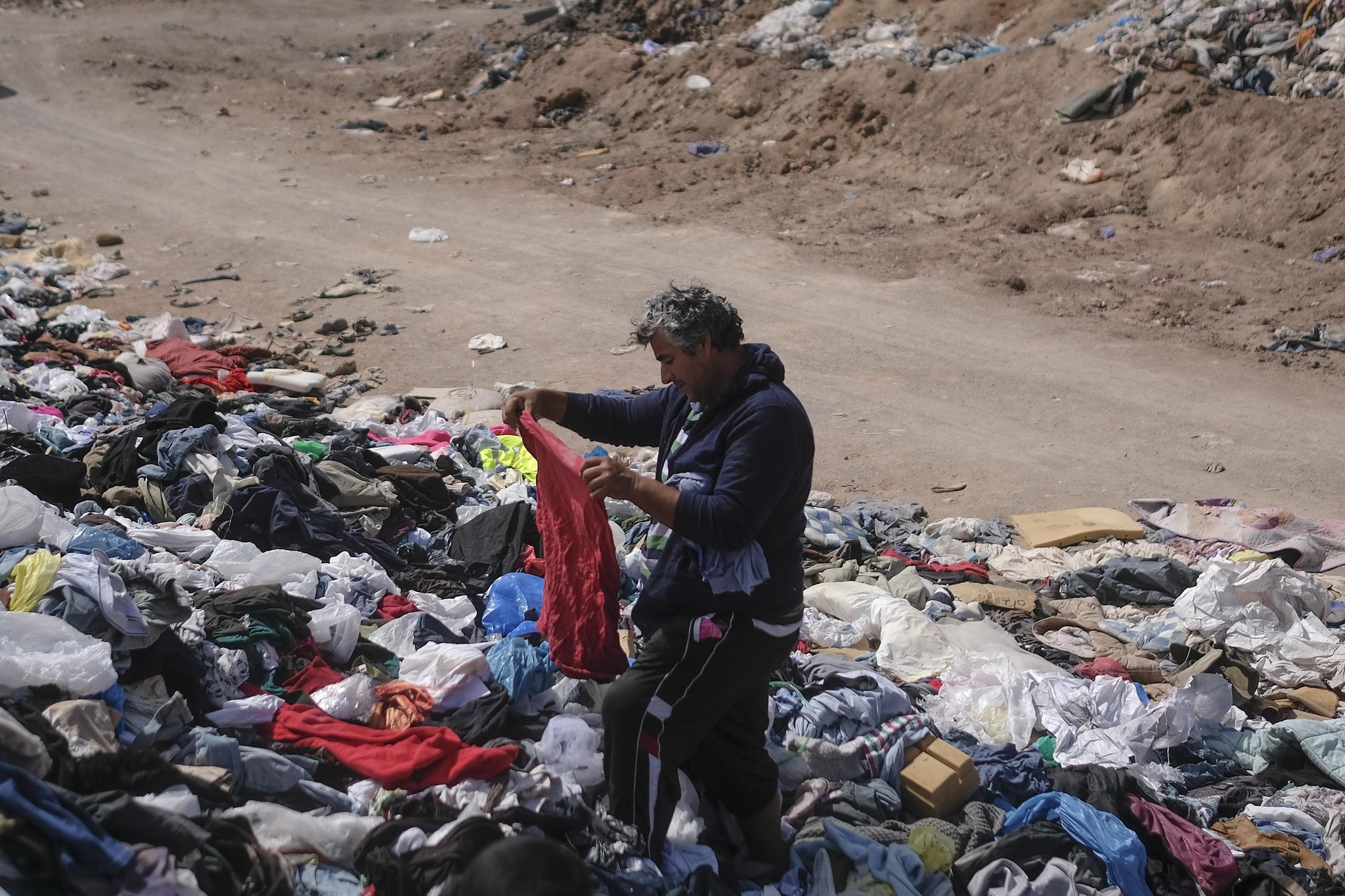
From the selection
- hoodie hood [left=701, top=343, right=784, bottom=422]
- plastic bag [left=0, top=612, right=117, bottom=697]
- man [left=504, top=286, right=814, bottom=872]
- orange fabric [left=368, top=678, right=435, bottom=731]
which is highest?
hoodie hood [left=701, top=343, right=784, bottom=422]

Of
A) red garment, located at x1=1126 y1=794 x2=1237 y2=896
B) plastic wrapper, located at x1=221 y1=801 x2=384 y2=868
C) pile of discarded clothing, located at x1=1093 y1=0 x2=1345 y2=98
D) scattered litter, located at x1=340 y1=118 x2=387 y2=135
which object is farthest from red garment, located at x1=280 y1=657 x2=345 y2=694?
scattered litter, located at x1=340 y1=118 x2=387 y2=135

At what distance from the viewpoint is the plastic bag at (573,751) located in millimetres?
3451

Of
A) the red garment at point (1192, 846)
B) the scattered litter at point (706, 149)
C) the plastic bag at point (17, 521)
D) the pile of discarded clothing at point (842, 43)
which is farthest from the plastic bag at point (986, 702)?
the pile of discarded clothing at point (842, 43)

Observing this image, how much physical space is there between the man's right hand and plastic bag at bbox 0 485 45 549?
2027 millimetres

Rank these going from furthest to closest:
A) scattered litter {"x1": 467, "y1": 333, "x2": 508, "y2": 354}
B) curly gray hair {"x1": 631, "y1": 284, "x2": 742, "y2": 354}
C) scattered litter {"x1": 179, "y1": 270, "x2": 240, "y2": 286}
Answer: scattered litter {"x1": 179, "y1": 270, "x2": 240, "y2": 286} → scattered litter {"x1": 467, "y1": 333, "x2": 508, "y2": 354} → curly gray hair {"x1": 631, "y1": 284, "x2": 742, "y2": 354}

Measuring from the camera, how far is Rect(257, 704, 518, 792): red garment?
131 inches

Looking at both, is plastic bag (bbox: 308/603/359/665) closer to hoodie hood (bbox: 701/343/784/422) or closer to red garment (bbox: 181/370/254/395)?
hoodie hood (bbox: 701/343/784/422)

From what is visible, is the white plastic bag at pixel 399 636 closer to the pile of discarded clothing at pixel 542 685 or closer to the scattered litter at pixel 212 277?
the pile of discarded clothing at pixel 542 685

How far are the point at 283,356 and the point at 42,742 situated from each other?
6224mm

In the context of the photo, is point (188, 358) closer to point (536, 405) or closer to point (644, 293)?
point (644, 293)

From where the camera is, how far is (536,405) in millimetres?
3334

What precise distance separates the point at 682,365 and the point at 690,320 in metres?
0.13

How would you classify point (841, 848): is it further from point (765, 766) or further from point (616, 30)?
point (616, 30)

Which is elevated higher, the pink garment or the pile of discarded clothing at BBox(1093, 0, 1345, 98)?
the pile of discarded clothing at BBox(1093, 0, 1345, 98)
